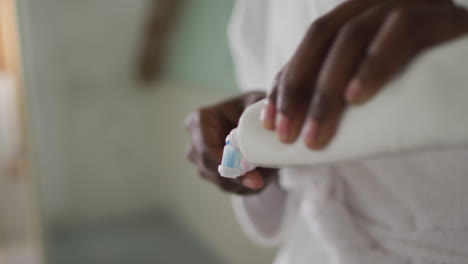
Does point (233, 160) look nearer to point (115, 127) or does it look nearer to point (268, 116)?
point (268, 116)

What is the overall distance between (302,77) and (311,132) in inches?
1.1

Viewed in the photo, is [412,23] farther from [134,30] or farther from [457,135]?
[134,30]

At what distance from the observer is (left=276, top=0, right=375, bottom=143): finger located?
21 centimetres

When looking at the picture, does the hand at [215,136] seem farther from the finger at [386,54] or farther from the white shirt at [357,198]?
the finger at [386,54]

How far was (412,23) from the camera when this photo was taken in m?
0.19

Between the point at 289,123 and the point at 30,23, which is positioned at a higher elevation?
the point at 289,123

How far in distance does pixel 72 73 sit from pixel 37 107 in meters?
0.16

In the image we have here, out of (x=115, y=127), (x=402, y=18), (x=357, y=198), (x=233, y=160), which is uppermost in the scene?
(x=402, y=18)

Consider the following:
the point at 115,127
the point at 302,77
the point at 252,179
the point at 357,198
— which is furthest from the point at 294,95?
the point at 115,127

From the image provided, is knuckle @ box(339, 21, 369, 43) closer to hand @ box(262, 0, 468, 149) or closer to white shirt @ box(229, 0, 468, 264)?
hand @ box(262, 0, 468, 149)

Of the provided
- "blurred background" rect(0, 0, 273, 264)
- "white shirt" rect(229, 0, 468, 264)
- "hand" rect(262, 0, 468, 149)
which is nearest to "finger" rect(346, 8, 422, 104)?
"hand" rect(262, 0, 468, 149)

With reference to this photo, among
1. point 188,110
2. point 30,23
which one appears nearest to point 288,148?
point 188,110

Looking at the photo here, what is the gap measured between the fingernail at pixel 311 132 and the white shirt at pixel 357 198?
134 millimetres

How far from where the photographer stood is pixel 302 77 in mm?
210
